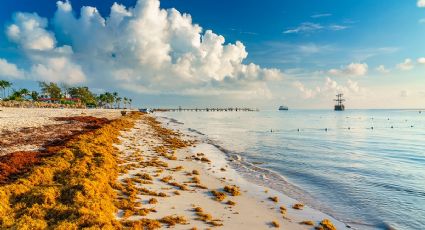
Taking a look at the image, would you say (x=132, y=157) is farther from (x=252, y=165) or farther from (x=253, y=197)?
(x=253, y=197)

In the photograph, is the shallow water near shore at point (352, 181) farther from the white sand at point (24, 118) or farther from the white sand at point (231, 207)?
the white sand at point (24, 118)

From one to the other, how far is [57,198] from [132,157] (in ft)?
39.1

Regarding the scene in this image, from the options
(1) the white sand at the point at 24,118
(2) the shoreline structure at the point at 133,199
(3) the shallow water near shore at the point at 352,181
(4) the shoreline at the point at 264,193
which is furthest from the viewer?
(1) the white sand at the point at 24,118

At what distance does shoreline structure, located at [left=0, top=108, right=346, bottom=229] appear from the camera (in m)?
9.84

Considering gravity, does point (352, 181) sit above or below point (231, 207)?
below

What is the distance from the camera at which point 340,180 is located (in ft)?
67.5

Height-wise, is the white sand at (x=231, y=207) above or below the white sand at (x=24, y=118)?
below

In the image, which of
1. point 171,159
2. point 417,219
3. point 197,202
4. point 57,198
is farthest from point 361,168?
point 57,198

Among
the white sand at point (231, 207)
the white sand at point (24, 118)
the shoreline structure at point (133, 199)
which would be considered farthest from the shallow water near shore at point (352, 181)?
the white sand at point (24, 118)

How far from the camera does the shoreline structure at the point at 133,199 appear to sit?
387 inches

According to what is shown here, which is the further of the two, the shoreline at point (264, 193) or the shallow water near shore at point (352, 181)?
the shallow water near shore at point (352, 181)

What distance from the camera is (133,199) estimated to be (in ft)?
41.4

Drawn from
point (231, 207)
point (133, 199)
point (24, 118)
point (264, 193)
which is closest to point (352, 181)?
point (264, 193)

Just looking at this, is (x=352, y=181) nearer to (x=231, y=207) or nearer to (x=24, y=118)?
(x=231, y=207)
